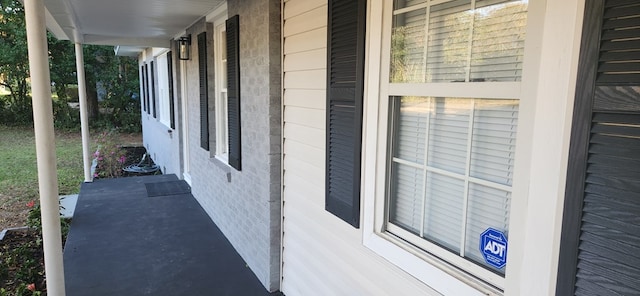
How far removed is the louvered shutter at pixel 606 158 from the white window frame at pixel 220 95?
155 inches

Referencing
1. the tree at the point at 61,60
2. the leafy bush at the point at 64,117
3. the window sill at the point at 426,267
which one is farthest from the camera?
the leafy bush at the point at 64,117

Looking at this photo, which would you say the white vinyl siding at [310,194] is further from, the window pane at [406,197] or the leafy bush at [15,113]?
the leafy bush at [15,113]

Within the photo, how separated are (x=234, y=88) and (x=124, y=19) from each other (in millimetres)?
2416

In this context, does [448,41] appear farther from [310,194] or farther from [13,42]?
[13,42]

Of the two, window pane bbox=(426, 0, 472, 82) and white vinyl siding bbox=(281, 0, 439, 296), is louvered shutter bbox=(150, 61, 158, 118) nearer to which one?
white vinyl siding bbox=(281, 0, 439, 296)

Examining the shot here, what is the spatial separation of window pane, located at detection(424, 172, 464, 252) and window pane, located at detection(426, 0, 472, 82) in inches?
17.1

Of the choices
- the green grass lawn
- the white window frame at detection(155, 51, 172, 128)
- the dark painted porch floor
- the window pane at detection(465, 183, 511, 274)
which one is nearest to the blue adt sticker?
the window pane at detection(465, 183, 511, 274)

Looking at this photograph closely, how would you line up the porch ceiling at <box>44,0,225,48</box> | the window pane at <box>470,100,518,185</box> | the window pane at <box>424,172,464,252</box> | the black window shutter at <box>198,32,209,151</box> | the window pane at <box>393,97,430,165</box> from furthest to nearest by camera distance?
1. the black window shutter at <box>198,32,209,151</box>
2. the porch ceiling at <box>44,0,225,48</box>
3. the window pane at <box>393,97,430,165</box>
4. the window pane at <box>424,172,464,252</box>
5. the window pane at <box>470,100,518,185</box>

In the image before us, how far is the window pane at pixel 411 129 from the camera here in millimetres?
1847

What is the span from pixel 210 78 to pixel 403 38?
3497 millimetres

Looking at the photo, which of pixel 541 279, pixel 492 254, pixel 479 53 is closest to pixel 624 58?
pixel 479 53

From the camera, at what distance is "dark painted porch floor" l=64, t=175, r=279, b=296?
135 inches

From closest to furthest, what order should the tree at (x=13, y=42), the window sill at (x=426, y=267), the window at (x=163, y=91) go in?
the window sill at (x=426, y=267)
the window at (x=163, y=91)
the tree at (x=13, y=42)

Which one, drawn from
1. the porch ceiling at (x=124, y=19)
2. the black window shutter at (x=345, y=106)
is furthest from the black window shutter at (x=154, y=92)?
the black window shutter at (x=345, y=106)
